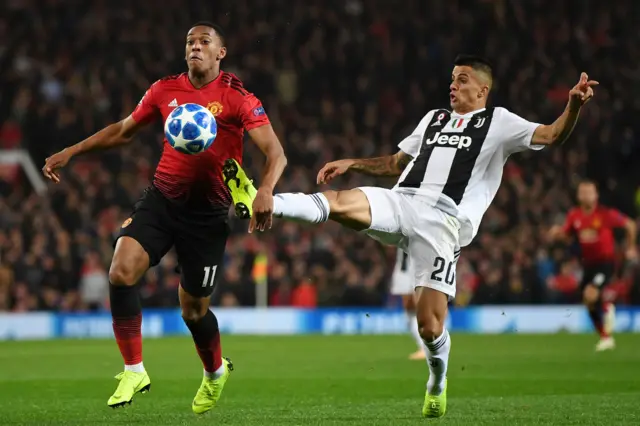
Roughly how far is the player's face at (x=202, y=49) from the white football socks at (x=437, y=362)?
2397mm

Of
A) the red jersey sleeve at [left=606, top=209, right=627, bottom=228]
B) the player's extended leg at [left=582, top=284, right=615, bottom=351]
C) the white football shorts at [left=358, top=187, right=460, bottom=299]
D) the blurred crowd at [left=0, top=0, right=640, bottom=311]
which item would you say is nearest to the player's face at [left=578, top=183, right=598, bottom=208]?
the red jersey sleeve at [left=606, top=209, right=627, bottom=228]

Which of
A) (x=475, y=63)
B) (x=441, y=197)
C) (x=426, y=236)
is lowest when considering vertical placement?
(x=426, y=236)

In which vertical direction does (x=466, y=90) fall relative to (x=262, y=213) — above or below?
above

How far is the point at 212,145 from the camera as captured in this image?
777cm

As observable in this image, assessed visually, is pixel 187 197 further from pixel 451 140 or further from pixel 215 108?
pixel 451 140

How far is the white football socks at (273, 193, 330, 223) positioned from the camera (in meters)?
6.93

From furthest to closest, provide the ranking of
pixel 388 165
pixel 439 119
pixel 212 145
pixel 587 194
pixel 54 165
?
pixel 587 194, pixel 388 165, pixel 439 119, pixel 54 165, pixel 212 145

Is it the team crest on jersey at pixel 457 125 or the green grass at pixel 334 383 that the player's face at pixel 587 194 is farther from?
the team crest on jersey at pixel 457 125

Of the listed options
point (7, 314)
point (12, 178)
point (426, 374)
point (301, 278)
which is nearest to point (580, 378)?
point (426, 374)

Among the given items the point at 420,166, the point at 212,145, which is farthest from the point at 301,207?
the point at 420,166

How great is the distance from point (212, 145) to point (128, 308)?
4.01ft

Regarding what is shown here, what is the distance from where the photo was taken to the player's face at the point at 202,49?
772 cm

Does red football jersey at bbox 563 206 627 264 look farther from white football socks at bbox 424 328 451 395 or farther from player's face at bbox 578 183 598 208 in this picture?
white football socks at bbox 424 328 451 395

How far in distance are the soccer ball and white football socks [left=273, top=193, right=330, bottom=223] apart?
27.9 inches
